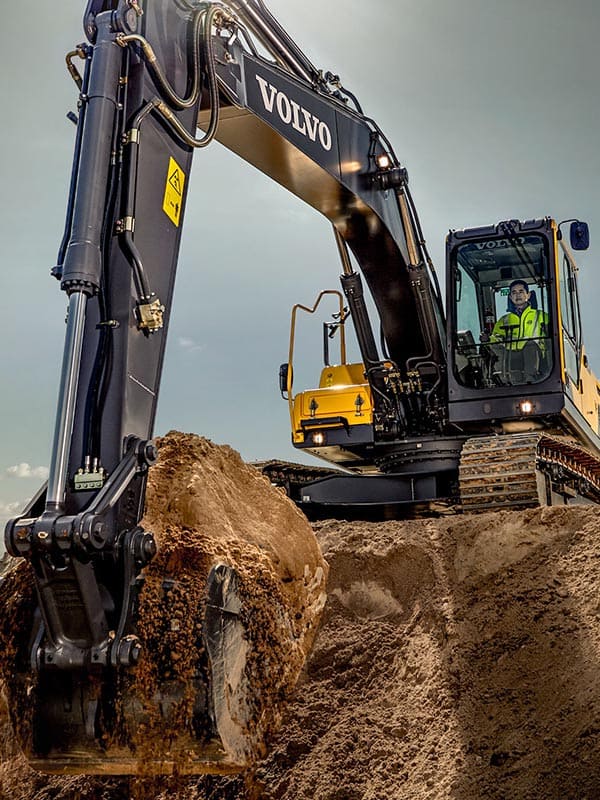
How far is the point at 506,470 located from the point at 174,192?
3685 millimetres

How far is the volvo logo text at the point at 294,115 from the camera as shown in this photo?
16.0 feet

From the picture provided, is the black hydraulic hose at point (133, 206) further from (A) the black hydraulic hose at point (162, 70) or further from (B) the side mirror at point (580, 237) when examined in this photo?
(B) the side mirror at point (580, 237)

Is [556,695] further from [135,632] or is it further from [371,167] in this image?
[371,167]

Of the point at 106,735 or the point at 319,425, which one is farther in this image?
the point at 319,425

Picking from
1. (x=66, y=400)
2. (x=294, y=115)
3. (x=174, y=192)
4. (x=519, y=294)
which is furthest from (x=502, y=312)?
(x=66, y=400)

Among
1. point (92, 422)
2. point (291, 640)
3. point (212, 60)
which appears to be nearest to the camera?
point (92, 422)

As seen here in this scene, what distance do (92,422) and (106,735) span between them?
1.09 m

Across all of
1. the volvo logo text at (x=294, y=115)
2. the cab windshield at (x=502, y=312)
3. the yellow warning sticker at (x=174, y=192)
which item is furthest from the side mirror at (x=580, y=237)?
the yellow warning sticker at (x=174, y=192)

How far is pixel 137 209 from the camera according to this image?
11.7 feet

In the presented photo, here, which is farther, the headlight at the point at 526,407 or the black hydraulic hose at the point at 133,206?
the headlight at the point at 526,407

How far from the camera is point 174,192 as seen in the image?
3.81 metres

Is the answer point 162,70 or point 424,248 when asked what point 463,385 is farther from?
point 162,70

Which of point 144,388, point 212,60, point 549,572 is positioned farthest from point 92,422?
point 549,572

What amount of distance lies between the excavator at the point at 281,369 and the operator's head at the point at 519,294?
0.09ft
